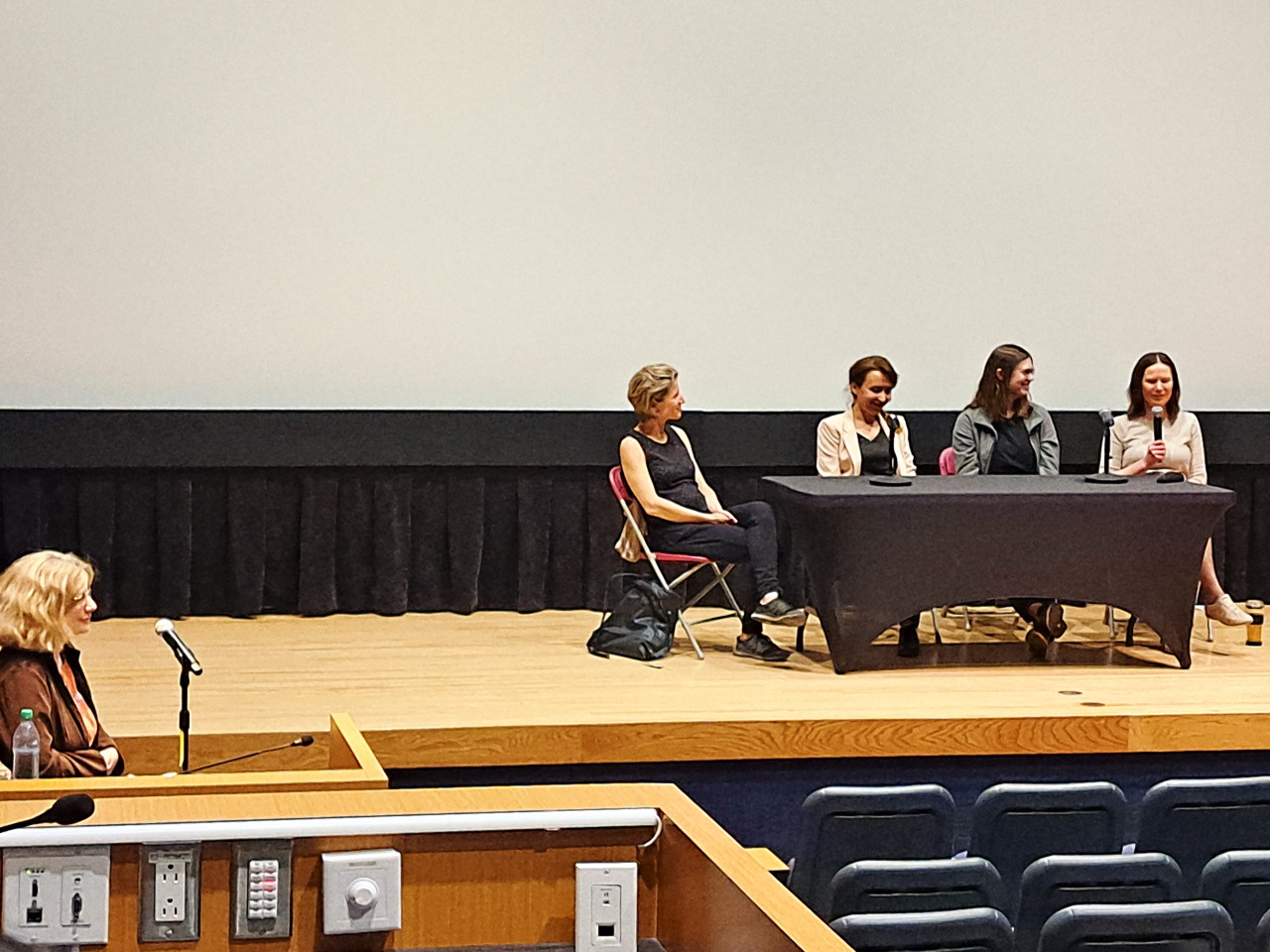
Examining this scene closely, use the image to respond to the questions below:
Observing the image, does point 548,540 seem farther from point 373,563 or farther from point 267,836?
point 267,836

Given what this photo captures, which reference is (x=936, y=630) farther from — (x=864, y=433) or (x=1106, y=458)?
(x=1106, y=458)

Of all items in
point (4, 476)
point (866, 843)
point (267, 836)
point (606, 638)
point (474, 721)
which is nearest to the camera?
point (267, 836)

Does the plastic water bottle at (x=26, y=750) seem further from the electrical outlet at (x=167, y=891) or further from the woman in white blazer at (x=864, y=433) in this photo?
the woman in white blazer at (x=864, y=433)

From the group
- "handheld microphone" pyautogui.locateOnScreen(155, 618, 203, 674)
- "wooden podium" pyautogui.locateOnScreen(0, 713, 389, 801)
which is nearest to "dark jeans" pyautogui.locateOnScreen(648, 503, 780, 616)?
"handheld microphone" pyautogui.locateOnScreen(155, 618, 203, 674)

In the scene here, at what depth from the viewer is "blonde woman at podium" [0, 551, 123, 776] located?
360cm

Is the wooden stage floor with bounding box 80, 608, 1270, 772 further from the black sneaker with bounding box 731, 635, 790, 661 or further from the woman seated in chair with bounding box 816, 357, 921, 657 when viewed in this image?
the woman seated in chair with bounding box 816, 357, 921, 657

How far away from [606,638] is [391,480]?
1.29m

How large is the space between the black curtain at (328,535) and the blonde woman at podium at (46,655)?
306 cm

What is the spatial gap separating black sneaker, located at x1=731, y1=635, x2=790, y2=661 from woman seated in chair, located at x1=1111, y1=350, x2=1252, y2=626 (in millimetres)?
1526

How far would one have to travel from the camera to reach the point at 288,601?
22.8 ft

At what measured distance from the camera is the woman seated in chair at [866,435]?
20.7ft

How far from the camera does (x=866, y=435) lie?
21.0 ft

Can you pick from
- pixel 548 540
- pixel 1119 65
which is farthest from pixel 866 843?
pixel 1119 65

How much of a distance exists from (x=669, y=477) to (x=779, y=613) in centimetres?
59
